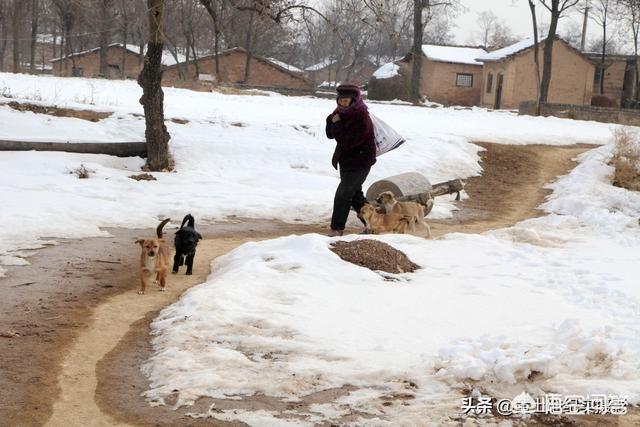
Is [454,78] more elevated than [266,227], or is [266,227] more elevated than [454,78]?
[454,78]

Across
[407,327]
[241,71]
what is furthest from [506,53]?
[407,327]

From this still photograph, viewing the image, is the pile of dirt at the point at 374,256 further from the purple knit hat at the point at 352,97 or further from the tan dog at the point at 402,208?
the tan dog at the point at 402,208

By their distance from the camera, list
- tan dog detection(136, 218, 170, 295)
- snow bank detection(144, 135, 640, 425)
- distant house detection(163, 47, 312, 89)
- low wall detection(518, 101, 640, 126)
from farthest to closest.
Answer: distant house detection(163, 47, 312, 89) < low wall detection(518, 101, 640, 126) < tan dog detection(136, 218, 170, 295) < snow bank detection(144, 135, 640, 425)

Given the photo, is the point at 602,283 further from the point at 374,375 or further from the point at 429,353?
the point at 374,375

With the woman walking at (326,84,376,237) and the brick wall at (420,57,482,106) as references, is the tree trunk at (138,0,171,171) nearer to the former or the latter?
the woman walking at (326,84,376,237)

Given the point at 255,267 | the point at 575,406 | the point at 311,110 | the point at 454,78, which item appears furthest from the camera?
the point at 454,78

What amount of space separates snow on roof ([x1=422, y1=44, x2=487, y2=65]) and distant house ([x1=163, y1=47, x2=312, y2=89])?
9263 mm

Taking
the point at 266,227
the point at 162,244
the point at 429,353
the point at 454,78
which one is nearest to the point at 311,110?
the point at 266,227

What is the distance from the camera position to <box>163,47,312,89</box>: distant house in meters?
A: 59.9

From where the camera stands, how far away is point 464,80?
193 ft

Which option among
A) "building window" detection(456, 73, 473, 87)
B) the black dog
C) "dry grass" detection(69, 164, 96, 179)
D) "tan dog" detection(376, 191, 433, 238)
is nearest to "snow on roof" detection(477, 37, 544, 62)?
"building window" detection(456, 73, 473, 87)

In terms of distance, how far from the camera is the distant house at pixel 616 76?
59594 mm

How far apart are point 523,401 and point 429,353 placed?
1.18 meters

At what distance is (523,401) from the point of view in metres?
5.28
